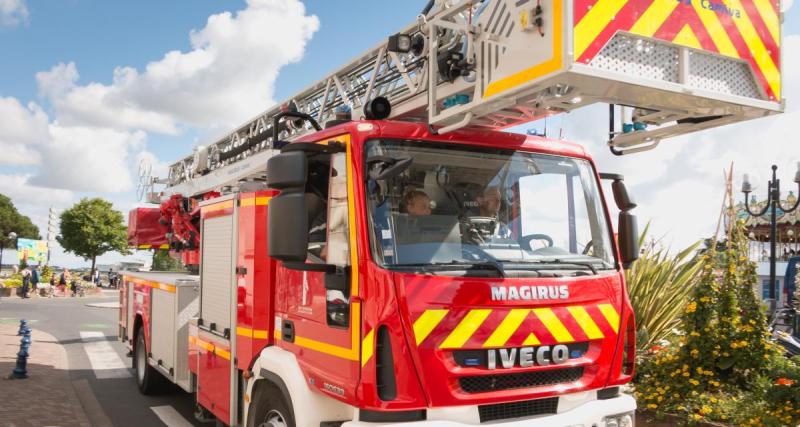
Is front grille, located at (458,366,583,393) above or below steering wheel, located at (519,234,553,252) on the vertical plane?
below

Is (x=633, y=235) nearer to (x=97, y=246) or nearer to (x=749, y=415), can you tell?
(x=749, y=415)

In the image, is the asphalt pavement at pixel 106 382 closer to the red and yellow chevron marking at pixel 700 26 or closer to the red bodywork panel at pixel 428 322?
the red bodywork panel at pixel 428 322

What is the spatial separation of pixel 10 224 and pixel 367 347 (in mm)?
79181

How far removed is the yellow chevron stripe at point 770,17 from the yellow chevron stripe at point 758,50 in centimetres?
12

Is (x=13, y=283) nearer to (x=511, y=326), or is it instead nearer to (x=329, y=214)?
(x=329, y=214)

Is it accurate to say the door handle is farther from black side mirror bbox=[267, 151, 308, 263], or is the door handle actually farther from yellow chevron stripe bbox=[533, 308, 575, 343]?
yellow chevron stripe bbox=[533, 308, 575, 343]

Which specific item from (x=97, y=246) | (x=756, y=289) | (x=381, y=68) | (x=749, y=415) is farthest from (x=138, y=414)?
(x=97, y=246)

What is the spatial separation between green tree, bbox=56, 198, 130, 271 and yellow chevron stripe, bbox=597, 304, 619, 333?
54.0m

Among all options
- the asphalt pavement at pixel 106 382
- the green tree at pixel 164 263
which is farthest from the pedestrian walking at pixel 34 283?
the green tree at pixel 164 263

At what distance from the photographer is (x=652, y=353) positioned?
22.4 feet

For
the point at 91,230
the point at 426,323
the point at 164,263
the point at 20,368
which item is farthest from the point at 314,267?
the point at 91,230

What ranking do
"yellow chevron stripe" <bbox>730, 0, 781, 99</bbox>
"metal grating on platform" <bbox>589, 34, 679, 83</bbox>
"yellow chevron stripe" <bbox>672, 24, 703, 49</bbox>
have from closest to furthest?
1. "metal grating on platform" <bbox>589, 34, 679, 83</bbox>
2. "yellow chevron stripe" <bbox>672, 24, 703, 49</bbox>
3. "yellow chevron stripe" <bbox>730, 0, 781, 99</bbox>

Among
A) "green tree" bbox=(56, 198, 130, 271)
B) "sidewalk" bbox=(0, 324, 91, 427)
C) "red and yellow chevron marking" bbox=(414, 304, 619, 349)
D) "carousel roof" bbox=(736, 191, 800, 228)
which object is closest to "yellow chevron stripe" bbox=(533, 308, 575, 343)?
"red and yellow chevron marking" bbox=(414, 304, 619, 349)

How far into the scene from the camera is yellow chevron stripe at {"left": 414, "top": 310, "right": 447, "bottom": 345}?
10.6 feet
